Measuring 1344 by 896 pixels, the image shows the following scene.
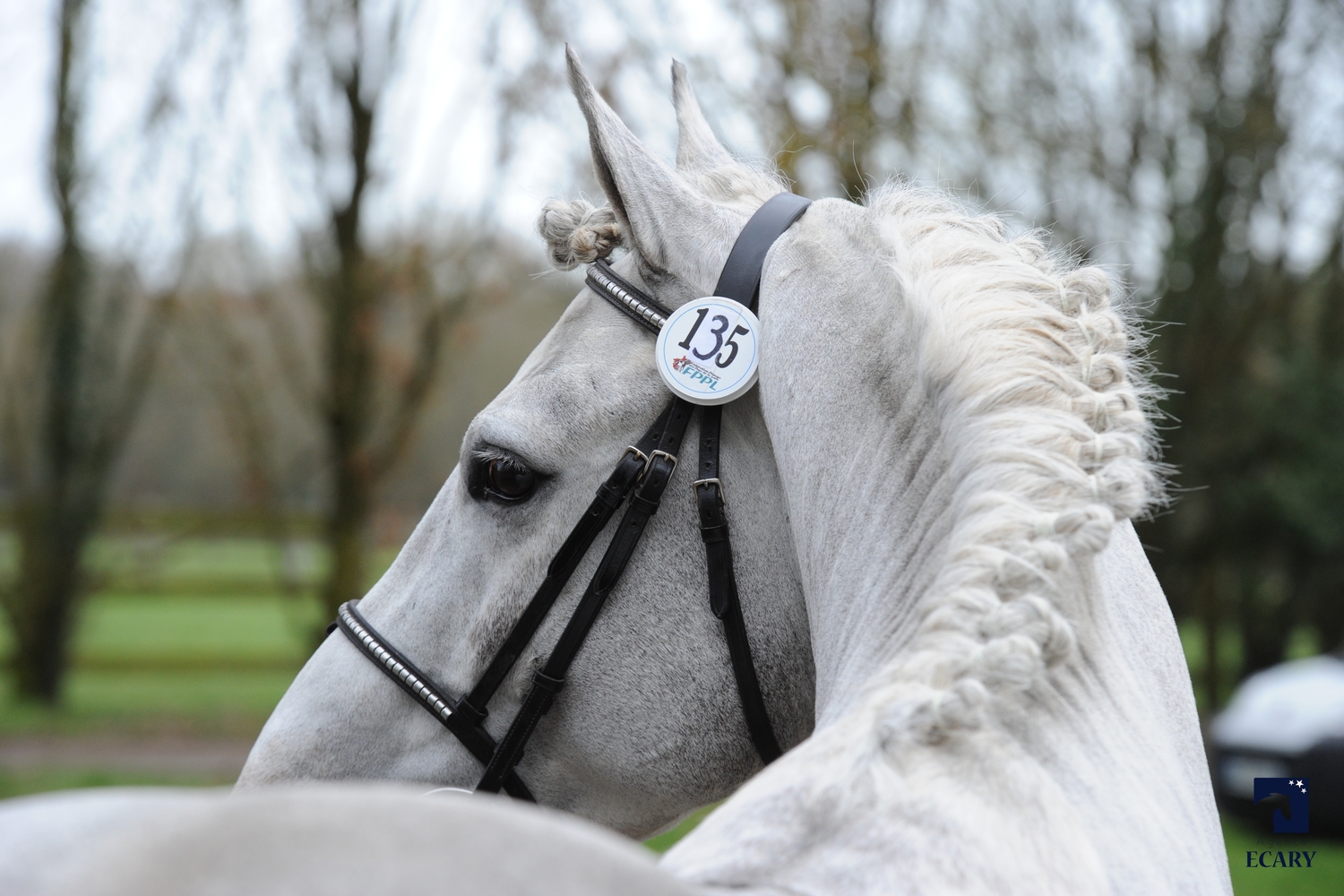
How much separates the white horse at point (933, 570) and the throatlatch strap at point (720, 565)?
0.05 m

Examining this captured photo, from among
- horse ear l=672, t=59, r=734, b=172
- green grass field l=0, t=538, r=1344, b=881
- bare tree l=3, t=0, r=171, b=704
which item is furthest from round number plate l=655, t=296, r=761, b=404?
bare tree l=3, t=0, r=171, b=704

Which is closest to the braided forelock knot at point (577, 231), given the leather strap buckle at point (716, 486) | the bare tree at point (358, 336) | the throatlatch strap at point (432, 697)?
the leather strap buckle at point (716, 486)

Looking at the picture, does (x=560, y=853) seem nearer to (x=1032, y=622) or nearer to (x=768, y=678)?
(x=1032, y=622)

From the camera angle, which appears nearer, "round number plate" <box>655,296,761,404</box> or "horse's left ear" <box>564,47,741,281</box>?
"round number plate" <box>655,296,761,404</box>

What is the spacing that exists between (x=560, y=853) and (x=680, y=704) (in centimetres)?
97

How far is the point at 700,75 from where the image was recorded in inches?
303

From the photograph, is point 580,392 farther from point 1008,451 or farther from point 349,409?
point 349,409

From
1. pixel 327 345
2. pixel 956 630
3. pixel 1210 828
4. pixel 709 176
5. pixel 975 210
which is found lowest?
pixel 1210 828

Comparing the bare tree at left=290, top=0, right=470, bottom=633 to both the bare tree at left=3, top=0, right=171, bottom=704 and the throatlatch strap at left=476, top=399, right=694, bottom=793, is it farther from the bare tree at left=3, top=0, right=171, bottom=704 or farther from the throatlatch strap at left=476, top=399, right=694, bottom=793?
the throatlatch strap at left=476, top=399, right=694, bottom=793

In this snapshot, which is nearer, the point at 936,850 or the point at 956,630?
the point at 936,850

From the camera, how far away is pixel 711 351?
1693 mm

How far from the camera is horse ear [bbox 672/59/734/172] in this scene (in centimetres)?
209

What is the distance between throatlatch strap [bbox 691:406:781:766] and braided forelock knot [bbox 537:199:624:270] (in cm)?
48

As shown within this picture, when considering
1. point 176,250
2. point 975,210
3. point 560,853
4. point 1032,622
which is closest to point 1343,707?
point 975,210
